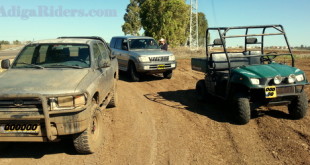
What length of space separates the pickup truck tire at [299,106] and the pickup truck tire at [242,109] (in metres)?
1.05

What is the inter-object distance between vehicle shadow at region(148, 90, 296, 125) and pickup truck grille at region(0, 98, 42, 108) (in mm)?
3899

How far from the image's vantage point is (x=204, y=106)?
23.7 ft

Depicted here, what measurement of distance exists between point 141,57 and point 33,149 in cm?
672

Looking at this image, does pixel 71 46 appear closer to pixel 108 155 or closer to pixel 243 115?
pixel 108 155

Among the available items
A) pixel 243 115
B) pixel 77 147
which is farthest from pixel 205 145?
pixel 77 147

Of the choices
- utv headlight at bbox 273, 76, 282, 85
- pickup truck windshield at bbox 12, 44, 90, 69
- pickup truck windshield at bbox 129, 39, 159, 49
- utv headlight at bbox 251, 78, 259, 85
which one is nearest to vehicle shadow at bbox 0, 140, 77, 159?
pickup truck windshield at bbox 12, 44, 90, 69

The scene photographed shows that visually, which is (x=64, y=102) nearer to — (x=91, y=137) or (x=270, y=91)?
(x=91, y=137)

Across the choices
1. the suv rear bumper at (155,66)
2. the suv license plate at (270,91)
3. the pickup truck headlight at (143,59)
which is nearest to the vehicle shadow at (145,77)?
the suv rear bumper at (155,66)

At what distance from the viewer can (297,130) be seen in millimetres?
5152

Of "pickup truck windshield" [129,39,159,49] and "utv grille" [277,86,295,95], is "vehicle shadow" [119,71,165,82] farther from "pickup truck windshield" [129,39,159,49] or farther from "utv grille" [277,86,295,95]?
"utv grille" [277,86,295,95]

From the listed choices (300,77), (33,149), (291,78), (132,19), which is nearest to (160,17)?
(300,77)

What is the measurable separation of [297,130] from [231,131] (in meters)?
1.27

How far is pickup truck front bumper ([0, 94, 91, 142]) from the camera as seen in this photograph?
3.62 metres

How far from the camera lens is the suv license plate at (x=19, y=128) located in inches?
146
